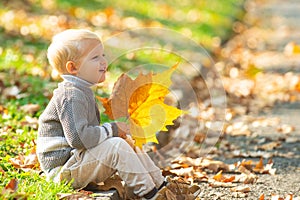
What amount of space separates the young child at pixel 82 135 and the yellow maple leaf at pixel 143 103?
117 mm

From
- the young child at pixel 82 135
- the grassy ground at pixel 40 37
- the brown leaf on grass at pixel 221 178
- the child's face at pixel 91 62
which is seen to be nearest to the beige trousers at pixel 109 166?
the young child at pixel 82 135

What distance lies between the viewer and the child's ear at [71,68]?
12.1 feet

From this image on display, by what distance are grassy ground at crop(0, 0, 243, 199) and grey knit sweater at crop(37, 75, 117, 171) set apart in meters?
0.18

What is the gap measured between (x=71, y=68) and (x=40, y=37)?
14.5ft

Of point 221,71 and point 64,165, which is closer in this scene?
point 64,165

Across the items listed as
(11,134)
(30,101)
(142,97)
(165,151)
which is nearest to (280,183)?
(165,151)

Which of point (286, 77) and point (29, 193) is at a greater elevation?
point (286, 77)

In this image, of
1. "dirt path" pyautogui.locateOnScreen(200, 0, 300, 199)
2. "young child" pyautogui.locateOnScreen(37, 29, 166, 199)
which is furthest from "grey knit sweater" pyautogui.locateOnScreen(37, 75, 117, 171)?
"dirt path" pyautogui.locateOnScreen(200, 0, 300, 199)

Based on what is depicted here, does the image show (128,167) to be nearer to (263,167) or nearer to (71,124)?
(71,124)

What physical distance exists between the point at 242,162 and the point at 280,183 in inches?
16.8

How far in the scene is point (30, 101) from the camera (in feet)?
18.2

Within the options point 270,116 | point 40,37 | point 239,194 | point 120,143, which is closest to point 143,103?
point 120,143

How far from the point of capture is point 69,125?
3549 millimetres

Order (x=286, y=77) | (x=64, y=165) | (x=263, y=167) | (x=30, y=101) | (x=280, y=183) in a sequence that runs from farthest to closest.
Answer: (x=286, y=77) → (x=30, y=101) → (x=263, y=167) → (x=280, y=183) → (x=64, y=165)
